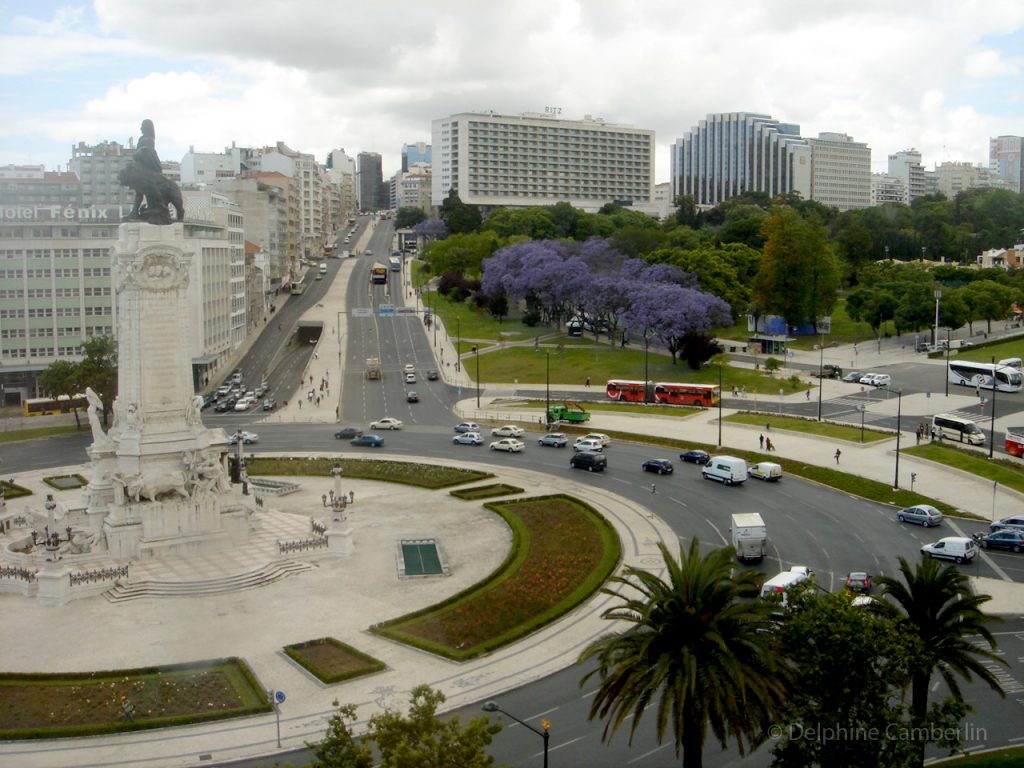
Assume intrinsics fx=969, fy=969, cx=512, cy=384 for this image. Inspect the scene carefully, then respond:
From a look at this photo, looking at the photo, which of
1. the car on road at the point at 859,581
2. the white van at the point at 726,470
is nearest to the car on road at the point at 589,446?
the white van at the point at 726,470

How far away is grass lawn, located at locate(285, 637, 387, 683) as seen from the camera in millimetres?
33812

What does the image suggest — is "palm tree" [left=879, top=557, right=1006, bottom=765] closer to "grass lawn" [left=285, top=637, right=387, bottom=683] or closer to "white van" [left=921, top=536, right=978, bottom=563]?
"grass lawn" [left=285, top=637, right=387, bottom=683]

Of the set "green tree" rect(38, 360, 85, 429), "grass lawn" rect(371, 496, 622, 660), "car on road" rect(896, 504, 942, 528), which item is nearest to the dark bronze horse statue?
"grass lawn" rect(371, 496, 622, 660)

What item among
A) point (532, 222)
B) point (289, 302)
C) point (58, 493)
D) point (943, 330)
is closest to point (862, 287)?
point (943, 330)

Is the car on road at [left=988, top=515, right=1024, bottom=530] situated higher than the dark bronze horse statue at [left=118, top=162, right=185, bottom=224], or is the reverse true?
the dark bronze horse statue at [left=118, top=162, right=185, bottom=224]

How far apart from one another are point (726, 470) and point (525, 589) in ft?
75.7

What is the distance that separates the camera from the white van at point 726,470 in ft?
197

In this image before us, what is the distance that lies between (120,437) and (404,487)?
762 inches

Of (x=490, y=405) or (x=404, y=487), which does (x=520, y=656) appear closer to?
(x=404, y=487)

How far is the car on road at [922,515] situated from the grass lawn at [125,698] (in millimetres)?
34846

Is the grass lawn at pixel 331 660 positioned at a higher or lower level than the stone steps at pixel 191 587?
lower

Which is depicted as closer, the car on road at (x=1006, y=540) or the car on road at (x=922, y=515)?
the car on road at (x=1006, y=540)

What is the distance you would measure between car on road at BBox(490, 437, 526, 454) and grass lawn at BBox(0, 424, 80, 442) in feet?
121

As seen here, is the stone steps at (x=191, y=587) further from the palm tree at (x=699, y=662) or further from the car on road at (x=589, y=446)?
the car on road at (x=589, y=446)
